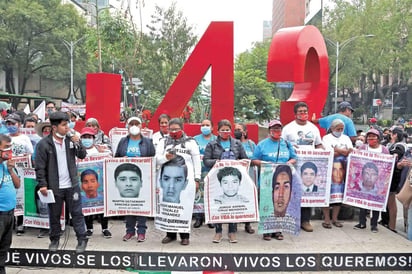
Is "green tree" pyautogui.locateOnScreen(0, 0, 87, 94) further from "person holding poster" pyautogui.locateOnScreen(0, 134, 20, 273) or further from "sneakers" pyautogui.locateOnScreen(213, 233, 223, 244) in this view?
"sneakers" pyautogui.locateOnScreen(213, 233, 223, 244)

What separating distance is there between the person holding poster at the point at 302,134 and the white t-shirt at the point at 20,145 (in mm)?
4020

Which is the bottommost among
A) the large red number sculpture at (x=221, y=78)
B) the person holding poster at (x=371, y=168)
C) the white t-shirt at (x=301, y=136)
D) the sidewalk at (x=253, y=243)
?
the sidewalk at (x=253, y=243)

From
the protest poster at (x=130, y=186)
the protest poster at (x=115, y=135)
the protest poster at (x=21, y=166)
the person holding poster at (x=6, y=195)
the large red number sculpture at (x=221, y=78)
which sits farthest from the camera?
the large red number sculpture at (x=221, y=78)

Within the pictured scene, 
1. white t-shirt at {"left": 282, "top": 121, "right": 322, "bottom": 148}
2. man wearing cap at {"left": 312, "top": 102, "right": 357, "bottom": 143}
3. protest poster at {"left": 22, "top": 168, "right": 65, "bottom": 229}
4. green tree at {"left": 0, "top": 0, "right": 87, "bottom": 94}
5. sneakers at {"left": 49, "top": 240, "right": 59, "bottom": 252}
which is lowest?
sneakers at {"left": 49, "top": 240, "right": 59, "bottom": 252}


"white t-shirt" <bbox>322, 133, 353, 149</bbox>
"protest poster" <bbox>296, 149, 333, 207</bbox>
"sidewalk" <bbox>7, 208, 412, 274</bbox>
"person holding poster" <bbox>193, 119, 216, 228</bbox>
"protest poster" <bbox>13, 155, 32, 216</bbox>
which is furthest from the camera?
"white t-shirt" <bbox>322, 133, 353, 149</bbox>

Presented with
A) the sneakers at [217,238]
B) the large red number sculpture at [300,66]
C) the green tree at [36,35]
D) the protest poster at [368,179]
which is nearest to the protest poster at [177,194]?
the sneakers at [217,238]

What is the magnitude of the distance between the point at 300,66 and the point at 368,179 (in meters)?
2.82

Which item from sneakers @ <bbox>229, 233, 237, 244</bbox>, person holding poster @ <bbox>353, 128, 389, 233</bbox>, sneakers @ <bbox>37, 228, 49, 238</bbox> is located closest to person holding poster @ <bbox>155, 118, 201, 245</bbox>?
sneakers @ <bbox>229, 233, 237, 244</bbox>

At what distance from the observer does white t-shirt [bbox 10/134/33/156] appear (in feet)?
20.4

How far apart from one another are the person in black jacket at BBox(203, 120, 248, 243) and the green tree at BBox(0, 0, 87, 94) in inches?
1360

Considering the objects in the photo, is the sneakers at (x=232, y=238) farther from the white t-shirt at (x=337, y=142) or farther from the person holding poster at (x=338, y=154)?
the white t-shirt at (x=337, y=142)

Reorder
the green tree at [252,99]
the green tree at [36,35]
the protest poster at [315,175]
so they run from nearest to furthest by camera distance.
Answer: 1. the protest poster at [315,175]
2. the green tree at [252,99]
3. the green tree at [36,35]

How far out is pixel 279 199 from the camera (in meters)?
5.91

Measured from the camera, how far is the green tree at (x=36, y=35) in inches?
1404
